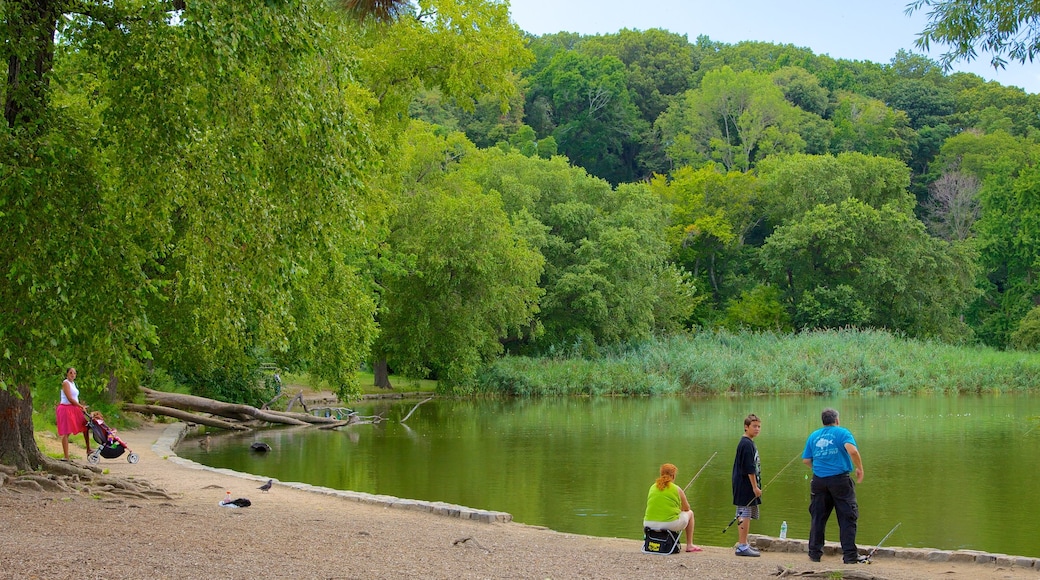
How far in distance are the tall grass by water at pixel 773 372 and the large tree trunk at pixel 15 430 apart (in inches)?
1146

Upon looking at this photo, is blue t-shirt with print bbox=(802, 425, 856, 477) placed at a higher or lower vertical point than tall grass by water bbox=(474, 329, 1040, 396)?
higher

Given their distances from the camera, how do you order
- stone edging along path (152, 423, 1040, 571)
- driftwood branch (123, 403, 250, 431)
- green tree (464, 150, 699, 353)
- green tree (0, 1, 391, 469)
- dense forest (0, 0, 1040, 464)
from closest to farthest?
1. green tree (0, 1, 391, 469)
2. dense forest (0, 0, 1040, 464)
3. stone edging along path (152, 423, 1040, 571)
4. driftwood branch (123, 403, 250, 431)
5. green tree (464, 150, 699, 353)

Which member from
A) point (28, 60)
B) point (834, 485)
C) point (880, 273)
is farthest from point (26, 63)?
point (880, 273)

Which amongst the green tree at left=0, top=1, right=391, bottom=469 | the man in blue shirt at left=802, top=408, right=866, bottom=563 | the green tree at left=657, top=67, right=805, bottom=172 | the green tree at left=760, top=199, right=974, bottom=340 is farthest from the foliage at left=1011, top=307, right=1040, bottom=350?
the green tree at left=0, top=1, right=391, bottom=469

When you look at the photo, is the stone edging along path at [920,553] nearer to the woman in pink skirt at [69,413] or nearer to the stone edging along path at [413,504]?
the stone edging along path at [413,504]

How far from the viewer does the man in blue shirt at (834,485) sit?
9.91 m

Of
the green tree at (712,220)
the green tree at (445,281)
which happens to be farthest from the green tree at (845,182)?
the green tree at (445,281)

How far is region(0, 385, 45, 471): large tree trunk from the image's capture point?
11.5m

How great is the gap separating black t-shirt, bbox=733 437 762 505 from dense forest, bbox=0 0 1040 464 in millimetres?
4136

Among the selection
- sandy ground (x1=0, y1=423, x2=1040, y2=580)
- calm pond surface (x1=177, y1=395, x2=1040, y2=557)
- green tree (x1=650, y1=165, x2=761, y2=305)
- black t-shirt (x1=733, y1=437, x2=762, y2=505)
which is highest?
green tree (x1=650, y1=165, x2=761, y2=305)

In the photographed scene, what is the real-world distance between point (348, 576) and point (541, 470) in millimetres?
11064

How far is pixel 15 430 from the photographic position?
11.5 meters

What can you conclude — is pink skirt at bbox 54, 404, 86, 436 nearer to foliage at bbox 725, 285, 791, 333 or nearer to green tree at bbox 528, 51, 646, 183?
foliage at bbox 725, 285, 791, 333

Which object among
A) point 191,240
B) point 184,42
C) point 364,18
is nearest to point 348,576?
point 191,240
